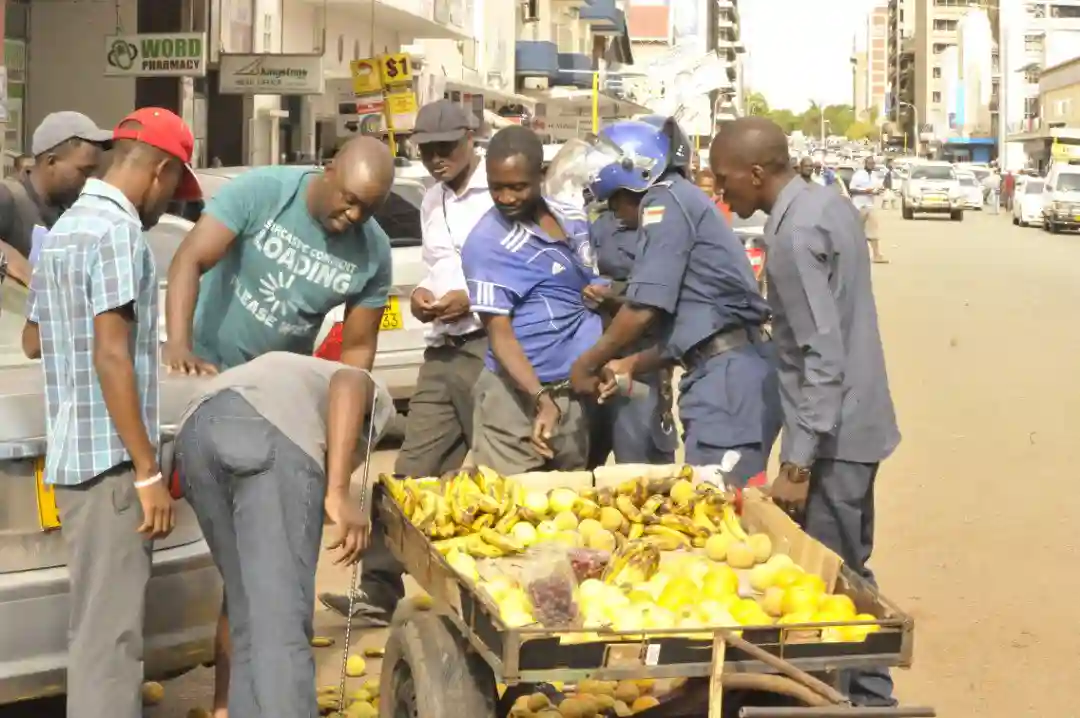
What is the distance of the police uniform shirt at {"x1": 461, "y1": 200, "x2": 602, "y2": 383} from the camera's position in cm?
615

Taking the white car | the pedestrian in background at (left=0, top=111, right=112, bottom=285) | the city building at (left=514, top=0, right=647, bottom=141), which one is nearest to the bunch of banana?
the pedestrian in background at (left=0, top=111, right=112, bottom=285)

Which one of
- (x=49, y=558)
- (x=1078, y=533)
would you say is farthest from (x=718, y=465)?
(x=1078, y=533)

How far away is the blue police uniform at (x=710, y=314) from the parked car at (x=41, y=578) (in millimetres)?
1737

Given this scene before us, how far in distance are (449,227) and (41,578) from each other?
2.87 metres

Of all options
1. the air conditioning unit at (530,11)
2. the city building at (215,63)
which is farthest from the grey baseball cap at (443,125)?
the air conditioning unit at (530,11)

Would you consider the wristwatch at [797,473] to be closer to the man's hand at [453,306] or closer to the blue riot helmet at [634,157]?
the blue riot helmet at [634,157]

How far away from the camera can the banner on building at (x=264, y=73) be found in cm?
2428

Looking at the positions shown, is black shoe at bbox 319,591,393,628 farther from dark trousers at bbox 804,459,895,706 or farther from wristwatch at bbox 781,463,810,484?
wristwatch at bbox 781,463,810,484

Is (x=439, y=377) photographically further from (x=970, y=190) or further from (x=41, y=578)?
(x=970, y=190)

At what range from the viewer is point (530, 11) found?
54.5 m

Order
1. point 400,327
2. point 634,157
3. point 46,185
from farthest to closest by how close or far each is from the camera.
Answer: point 400,327, point 46,185, point 634,157

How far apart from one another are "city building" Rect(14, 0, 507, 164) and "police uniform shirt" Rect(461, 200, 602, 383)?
12.8 metres

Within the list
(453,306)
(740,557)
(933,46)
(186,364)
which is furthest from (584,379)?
(933,46)

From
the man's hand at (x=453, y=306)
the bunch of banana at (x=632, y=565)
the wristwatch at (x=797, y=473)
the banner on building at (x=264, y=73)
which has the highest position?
the banner on building at (x=264, y=73)
